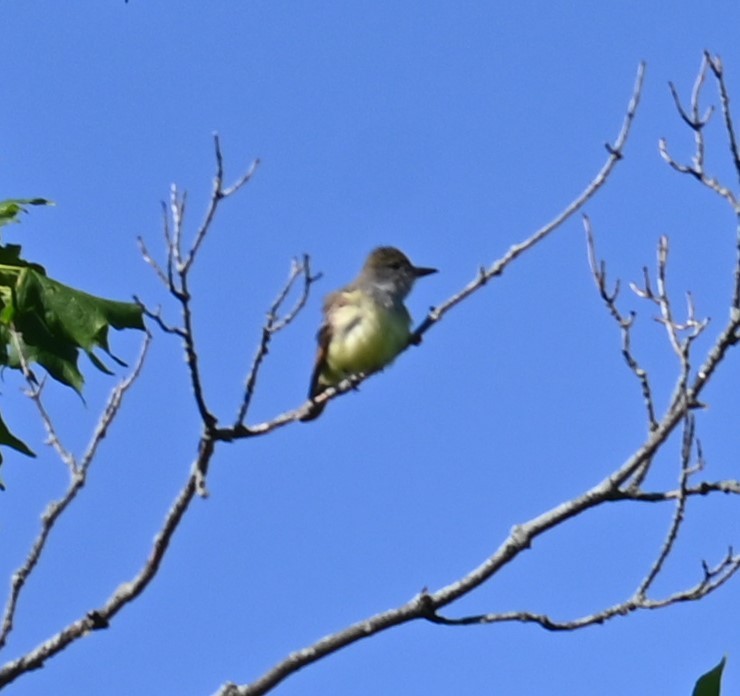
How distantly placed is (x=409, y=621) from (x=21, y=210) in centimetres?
218

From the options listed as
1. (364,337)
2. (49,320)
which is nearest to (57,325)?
(49,320)

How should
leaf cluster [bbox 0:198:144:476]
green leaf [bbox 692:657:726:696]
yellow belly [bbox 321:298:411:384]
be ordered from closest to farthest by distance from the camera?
green leaf [bbox 692:657:726:696]
leaf cluster [bbox 0:198:144:476]
yellow belly [bbox 321:298:411:384]

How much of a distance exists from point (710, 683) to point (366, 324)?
7.36m

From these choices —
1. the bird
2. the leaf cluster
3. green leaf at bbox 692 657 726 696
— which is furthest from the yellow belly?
green leaf at bbox 692 657 726 696

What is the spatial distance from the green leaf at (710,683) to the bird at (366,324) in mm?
6738

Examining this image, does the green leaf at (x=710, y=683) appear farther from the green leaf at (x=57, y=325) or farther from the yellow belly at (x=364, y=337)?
the yellow belly at (x=364, y=337)

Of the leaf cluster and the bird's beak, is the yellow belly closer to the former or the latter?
the bird's beak

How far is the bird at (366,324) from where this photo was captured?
10.3 meters

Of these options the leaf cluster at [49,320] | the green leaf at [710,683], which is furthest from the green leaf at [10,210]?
the green leaf at [710,683]

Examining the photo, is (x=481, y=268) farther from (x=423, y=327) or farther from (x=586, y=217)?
(x=423, y=327)

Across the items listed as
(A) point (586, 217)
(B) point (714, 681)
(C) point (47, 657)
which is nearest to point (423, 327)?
(A) point (586, 217)

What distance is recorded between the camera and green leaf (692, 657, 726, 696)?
312 cm

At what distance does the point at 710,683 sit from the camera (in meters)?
3.14

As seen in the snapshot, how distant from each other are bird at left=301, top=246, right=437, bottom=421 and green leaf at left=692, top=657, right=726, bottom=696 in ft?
22.1
